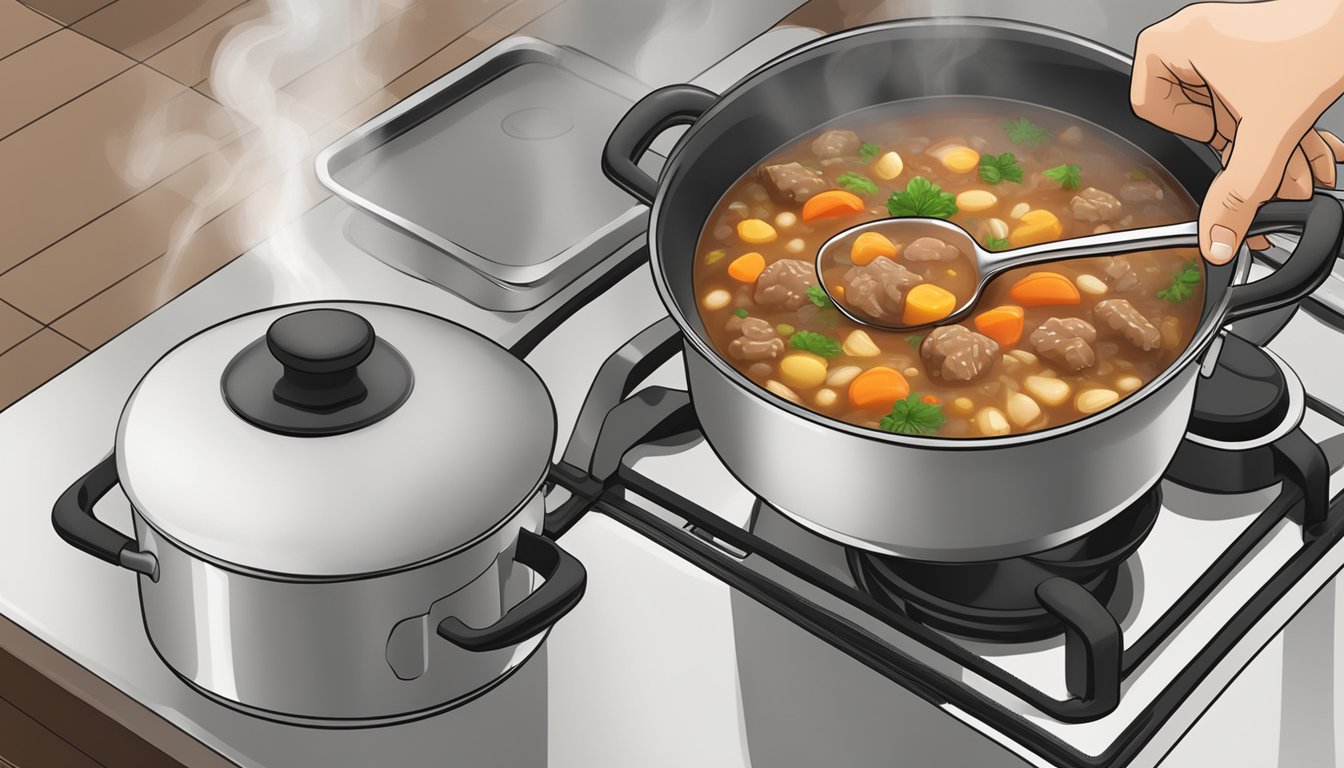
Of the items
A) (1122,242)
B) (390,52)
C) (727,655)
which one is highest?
(1122,242)

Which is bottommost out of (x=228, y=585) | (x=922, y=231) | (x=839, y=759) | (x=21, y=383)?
(x=21, y=383)

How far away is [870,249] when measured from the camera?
117cm

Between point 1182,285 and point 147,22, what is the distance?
7.30 ft

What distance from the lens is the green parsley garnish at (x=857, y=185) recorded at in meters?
1.25

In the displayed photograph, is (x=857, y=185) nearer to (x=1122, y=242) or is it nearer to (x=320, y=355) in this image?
(x=1122, y=242)

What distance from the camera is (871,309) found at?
113cm

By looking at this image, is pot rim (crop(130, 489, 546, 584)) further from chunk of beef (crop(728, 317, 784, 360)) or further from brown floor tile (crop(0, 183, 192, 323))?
brown floor tile (crop(0, 183, 192, 323))

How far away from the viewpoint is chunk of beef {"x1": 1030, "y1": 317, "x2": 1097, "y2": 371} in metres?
1.09

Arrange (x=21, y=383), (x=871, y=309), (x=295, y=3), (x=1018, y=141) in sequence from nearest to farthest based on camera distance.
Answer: (x=871, y=309)
(x=1018, y=141)
(x=21, y=383)
(x=295, y=3)

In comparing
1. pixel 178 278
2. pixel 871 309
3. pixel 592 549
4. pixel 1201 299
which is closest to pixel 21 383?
pixel 178 278

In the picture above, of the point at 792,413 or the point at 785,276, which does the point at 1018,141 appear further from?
the point at 792,413

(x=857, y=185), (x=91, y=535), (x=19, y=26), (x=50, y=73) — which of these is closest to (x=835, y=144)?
(x=857, y=185)

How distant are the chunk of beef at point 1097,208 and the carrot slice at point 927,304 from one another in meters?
0.17

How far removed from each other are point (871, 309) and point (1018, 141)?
26cm
